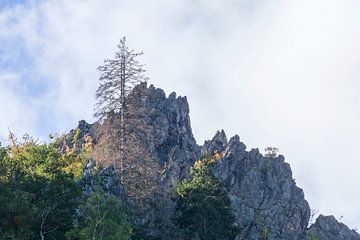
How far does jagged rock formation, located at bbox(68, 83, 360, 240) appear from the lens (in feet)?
251

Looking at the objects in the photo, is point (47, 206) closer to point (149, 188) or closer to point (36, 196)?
point (36, 196)

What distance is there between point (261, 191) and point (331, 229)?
508 inches

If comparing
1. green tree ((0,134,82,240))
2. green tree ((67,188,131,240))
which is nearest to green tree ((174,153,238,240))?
green tree ((0,134,82,240))

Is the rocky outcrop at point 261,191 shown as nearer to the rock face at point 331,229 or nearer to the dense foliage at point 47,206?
the rock face at point 331,229

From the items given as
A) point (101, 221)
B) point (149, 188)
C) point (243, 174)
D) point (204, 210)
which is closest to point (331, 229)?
point (243, 174)

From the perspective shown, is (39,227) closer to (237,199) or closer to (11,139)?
(11,139)

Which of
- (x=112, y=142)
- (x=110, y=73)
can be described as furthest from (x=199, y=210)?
(x=110, y=73)

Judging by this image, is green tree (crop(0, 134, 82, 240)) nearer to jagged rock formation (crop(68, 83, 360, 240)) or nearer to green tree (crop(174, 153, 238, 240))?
green tree (crop(174, 153, 238, 240))

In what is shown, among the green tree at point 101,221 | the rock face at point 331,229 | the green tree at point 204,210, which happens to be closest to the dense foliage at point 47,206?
the green tree at point 101,221

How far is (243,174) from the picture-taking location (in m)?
89.3

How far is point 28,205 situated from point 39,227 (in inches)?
84.0

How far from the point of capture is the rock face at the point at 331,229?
292ft

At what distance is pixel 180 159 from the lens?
82.4 m

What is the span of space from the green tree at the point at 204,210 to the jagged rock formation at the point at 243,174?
1214cm
